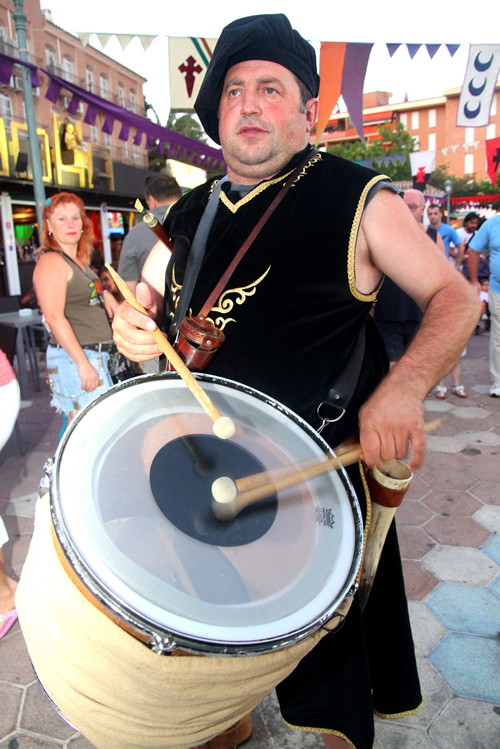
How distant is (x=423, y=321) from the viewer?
1.12m

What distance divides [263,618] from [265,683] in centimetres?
15

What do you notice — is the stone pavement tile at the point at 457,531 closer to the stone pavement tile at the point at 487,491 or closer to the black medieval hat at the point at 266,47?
the stone pavement tile at the point at 487,491

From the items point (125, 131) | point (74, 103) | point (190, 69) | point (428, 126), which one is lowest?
point (125, 131)

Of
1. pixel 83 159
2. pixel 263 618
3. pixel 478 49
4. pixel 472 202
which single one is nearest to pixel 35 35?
pixel 83 159

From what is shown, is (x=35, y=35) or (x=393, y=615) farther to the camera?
(x=35, y=35)

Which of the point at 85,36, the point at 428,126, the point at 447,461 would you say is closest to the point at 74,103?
the point at 85,36

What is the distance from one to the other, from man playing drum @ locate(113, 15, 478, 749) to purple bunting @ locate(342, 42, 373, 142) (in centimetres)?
499

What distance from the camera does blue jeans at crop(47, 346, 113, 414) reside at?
2.95 meters

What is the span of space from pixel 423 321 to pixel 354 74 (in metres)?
5.70

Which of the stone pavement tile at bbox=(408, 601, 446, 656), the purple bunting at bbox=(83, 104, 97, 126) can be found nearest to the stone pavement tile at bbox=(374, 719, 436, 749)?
the stone pavement tile at bbox=(408, 601, 446, 656)

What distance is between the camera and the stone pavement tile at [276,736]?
1.59m

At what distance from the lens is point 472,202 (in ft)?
108

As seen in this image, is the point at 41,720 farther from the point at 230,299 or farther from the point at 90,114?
the point at 90,114

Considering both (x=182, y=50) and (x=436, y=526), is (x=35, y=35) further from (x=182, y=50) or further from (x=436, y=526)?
(x=436, y=526)
